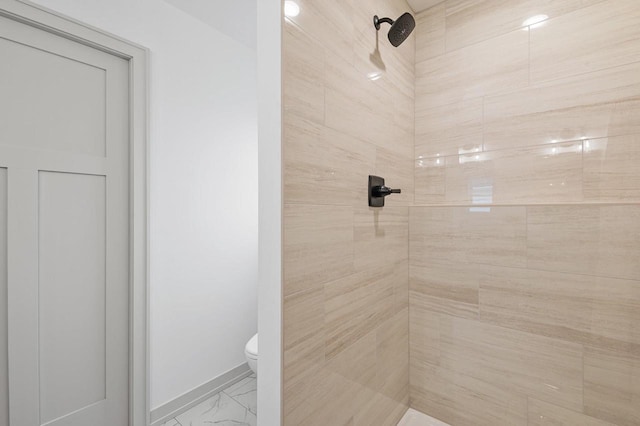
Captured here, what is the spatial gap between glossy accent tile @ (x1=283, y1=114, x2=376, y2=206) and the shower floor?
3.57 ft

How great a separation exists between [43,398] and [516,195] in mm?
2323

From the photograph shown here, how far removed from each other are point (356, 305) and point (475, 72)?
1168 mm

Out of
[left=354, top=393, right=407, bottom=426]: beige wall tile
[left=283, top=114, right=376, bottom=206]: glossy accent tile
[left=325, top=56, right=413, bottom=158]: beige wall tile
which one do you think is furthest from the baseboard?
[left=325, top=56, right=413, bottom=158]: beige wall tile

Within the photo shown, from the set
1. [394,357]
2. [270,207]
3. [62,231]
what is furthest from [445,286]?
[62,231]

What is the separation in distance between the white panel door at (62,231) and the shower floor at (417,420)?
1490 millimetres

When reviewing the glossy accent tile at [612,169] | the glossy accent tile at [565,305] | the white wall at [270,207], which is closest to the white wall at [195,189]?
the white wall at [270,207]

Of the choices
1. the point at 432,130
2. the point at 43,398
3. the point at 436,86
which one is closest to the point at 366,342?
the point at 432,130

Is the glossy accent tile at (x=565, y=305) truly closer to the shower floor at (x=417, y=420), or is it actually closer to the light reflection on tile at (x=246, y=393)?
the shower floor at (x=417, y=420)

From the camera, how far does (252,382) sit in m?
2.07

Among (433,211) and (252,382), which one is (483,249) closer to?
(433,211)

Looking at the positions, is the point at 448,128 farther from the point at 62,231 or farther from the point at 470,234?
the point at 62,231

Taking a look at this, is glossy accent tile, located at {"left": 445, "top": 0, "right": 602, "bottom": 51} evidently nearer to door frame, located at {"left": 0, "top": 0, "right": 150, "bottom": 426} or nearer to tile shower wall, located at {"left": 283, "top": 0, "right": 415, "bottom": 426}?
tile shower wall, located at {"left": 283, "top": 0, "right": 415, "bottom": 426}

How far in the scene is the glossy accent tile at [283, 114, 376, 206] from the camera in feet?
2.52

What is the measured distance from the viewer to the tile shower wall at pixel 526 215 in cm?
100
